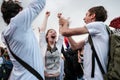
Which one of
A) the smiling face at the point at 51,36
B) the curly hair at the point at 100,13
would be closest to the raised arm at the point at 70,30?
the curly hair at the point at 100,13

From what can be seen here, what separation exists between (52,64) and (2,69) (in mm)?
1624

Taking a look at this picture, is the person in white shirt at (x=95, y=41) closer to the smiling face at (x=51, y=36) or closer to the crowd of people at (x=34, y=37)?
the crowd of people at (x=34, y=37)

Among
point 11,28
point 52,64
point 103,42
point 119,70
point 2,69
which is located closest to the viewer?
point 11,28

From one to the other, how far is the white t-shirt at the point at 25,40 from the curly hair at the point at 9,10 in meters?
0.21

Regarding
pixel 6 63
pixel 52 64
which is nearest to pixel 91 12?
pixel 6 63

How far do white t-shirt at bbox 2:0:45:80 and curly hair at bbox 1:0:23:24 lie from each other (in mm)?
214

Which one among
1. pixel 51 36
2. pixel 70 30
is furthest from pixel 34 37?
pixel 51 36

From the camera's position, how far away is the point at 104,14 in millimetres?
4867

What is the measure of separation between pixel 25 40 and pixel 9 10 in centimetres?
49

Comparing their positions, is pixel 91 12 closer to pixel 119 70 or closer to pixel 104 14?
pixel 104 14

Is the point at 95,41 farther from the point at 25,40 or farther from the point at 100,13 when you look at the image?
the point at 25,40

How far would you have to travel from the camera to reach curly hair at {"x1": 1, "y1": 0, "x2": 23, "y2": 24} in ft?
13.5

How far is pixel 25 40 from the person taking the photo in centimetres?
389

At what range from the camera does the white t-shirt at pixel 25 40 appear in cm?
388
